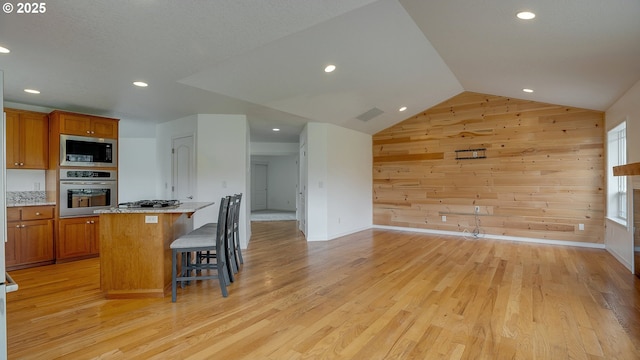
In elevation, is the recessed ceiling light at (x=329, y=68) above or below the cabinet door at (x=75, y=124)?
above

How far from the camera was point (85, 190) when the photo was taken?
15.4 feet

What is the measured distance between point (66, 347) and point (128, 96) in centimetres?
314

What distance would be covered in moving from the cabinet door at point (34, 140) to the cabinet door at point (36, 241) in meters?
0.84

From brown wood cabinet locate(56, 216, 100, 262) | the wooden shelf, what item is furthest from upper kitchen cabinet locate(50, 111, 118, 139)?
the wooden shelf

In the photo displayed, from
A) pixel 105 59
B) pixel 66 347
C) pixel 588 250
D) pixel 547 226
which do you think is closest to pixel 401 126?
pixel 547 226

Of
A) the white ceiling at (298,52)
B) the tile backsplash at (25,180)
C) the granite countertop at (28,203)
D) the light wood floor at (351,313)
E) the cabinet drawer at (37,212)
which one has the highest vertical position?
the white ceiling at (298,52)

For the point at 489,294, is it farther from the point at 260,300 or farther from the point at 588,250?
the point at 588,250

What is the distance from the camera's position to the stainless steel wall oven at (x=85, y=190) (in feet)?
14.7

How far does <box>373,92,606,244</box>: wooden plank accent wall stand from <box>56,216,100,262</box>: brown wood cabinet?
18.8 ft

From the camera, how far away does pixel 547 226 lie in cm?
579

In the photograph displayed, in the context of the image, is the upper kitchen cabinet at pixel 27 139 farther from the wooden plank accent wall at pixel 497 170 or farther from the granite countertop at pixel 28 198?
the wooden plank accent wall at pixel 497 170

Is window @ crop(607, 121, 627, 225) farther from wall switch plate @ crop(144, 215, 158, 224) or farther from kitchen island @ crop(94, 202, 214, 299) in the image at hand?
wall switch plate @ crop(144, 215, 158, 224)

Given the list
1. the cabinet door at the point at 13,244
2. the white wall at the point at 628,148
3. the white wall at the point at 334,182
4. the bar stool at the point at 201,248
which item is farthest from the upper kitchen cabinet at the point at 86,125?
the white wall at the point at 628,148

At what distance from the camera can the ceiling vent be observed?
242 inches
